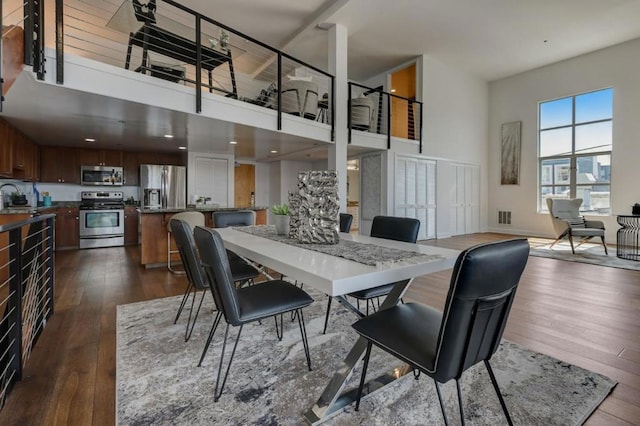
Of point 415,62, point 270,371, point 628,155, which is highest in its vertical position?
point 415,62

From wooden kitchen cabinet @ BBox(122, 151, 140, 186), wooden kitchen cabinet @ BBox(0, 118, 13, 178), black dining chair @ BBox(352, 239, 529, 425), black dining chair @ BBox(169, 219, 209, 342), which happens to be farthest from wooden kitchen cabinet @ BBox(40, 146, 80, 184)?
black dining chair @ BBox(352, 239, 529, 425)

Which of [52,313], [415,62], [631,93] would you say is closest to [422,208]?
[415,62]

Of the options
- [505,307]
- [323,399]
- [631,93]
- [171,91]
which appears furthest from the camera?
[631,93]

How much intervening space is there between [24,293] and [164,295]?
1322mm

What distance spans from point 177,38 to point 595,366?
4775 millimetres

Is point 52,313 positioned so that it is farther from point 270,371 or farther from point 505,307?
point 505,307

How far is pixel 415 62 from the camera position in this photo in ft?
24.8

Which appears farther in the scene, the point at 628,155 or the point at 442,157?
the point at 442,157

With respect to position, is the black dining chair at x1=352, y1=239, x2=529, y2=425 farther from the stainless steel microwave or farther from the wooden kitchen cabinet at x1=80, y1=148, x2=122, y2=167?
the wooden kitchen cabinet at x1=80, y1=148, x2=122, y2=167

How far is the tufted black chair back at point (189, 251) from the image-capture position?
2.07 metres

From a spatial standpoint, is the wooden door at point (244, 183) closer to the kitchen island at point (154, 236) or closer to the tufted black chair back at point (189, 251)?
the kitchen island at point (154, 236)

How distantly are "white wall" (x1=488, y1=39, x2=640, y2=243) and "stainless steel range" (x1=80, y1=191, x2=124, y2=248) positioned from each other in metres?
9.61

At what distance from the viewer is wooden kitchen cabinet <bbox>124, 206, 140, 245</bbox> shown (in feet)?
21.6

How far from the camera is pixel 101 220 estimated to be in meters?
6.25
